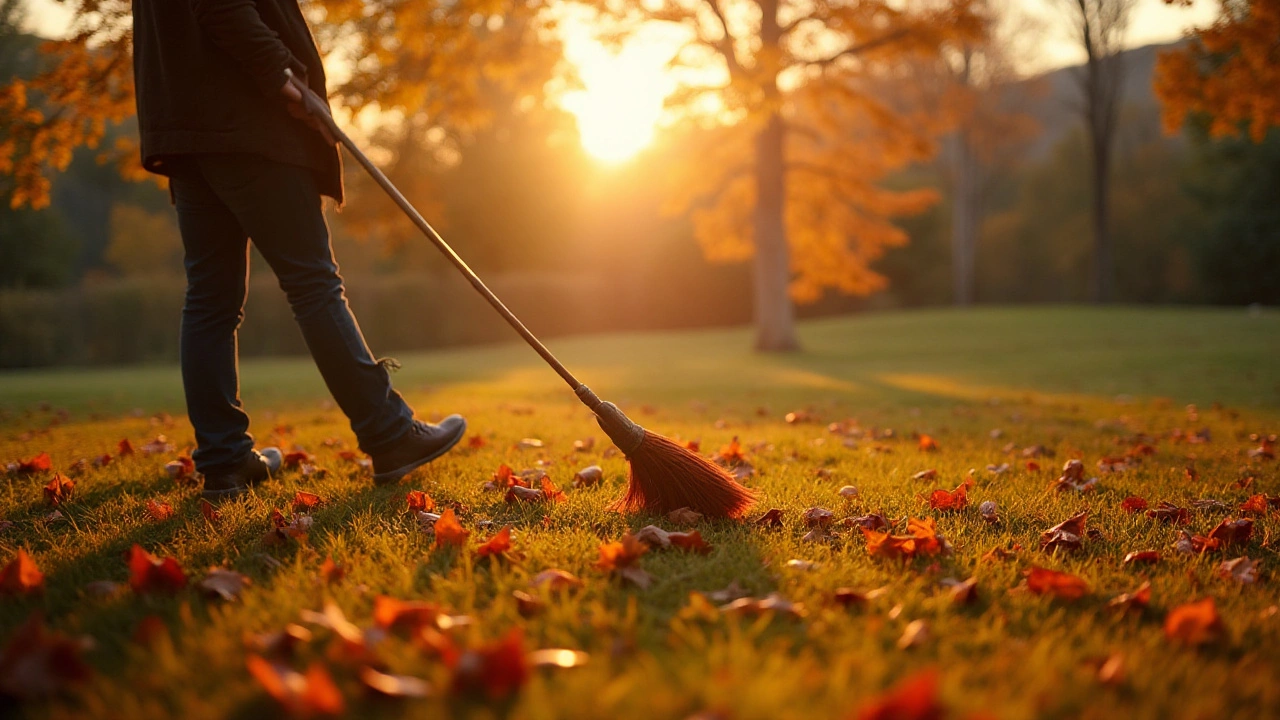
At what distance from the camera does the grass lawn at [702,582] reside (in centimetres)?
138

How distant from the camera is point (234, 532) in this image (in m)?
2.43

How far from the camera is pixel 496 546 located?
6.95 ft

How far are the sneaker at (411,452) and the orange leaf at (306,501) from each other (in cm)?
32

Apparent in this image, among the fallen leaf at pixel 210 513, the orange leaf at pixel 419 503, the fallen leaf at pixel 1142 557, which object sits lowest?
the fallen leaf at pixel 1142 557

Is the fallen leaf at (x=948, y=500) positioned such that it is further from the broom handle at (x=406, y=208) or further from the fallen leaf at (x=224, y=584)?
the fallen leaf at (x=224, y=584)

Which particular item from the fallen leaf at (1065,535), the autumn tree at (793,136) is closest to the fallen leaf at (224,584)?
the fallen leaf at (1065,535)

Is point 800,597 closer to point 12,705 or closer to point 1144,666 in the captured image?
point 1144,666

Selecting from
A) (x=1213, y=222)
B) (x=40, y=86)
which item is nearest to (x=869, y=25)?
(x=40, y=86)

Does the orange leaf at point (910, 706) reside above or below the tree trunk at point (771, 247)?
below

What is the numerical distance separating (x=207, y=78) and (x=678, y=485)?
2.15m

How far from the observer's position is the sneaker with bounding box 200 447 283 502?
2994mm

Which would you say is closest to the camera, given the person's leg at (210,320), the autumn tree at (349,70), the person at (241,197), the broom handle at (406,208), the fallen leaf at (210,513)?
the fallen leaf at (210,513)

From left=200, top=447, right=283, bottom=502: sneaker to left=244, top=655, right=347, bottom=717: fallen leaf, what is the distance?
72.7 inches

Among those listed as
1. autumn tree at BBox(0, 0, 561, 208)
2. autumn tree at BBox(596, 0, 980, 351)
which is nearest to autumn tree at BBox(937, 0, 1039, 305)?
autumn tree at BBox(596, 0, 980, 351)
